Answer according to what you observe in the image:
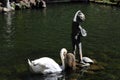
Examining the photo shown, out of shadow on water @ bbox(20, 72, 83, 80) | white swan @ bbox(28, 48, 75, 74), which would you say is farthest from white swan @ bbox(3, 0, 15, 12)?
shadow on water @ bbox(20, 72, 83, 80)

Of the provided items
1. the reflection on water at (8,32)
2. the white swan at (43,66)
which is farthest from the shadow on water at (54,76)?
the reflection on water at (8,32)

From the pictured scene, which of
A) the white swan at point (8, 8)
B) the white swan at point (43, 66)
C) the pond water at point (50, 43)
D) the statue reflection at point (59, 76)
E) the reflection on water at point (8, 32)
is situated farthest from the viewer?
the white swan at point (8, 8)

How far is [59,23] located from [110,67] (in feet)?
89.7

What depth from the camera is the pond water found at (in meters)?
27.1

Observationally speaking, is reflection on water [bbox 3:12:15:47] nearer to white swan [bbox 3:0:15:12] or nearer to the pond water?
the pond water

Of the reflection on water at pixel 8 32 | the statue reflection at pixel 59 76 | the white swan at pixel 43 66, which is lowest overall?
the reflection on water at pixel 8 32

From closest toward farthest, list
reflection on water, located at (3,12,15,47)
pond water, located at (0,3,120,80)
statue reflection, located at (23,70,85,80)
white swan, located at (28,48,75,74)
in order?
statue reflection, located at (23,70,85,80) < white swan, located at (28,48,75,74) < pond water, located at (0,3,120,80) < reflection on water, located at (3,12,15,47)

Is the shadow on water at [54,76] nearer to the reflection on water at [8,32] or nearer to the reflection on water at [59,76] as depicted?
the reflection on water at [59,76]

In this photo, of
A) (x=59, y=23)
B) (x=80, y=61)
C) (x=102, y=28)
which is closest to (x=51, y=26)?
(x=59, y=23)

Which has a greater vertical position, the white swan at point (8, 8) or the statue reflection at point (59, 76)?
the statue reflection at point (59, 76)

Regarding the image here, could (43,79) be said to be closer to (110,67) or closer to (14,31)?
(110,67)

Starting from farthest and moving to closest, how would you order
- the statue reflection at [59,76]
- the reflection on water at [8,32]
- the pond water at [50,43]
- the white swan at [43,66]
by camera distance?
the reflection on water at [8,32]
the pond water at [50,43]
the white swan at [43,66]
the statue reflection at [59,76]

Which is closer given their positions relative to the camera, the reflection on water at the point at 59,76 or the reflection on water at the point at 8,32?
the reflection on water at the point at 59,76

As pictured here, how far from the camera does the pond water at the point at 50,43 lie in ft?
88.9
